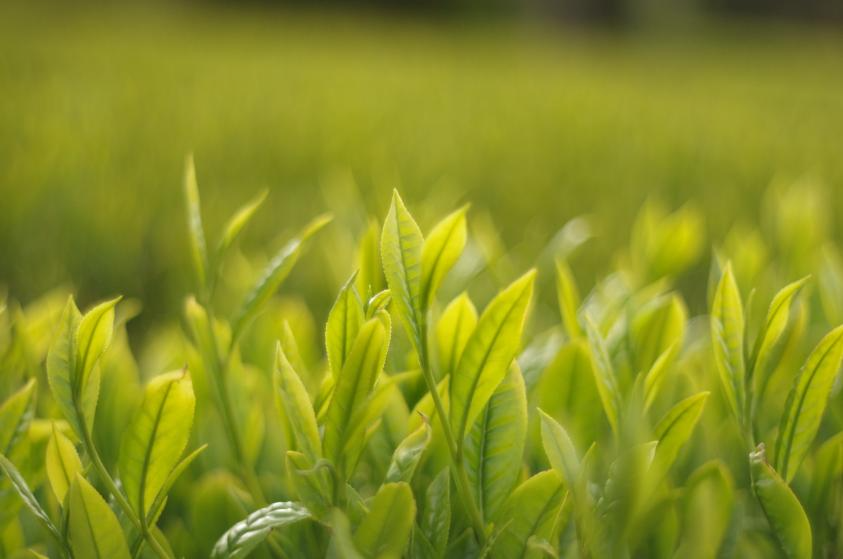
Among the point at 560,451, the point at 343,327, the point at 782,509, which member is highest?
the point at 343,327

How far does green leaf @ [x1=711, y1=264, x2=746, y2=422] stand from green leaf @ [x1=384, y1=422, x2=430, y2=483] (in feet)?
1.00

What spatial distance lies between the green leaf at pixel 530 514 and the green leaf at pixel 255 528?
0.20m

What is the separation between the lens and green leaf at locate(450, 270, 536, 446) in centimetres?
78

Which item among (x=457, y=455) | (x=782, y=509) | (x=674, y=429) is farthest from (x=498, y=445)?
(x=782, y=509)

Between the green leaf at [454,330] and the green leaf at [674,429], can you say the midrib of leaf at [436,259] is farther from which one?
the green leaf at [674,429]

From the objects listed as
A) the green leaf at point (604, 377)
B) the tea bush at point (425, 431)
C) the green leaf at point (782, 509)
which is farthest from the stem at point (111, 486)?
the green leaf at point (782, 509)

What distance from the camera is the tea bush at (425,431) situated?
30.0 inches

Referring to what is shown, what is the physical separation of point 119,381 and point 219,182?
1704 millimetres

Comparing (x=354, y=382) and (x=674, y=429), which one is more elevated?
(x=354, y=382)

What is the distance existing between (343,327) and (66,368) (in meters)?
0.26

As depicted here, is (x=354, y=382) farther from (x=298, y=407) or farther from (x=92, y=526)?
(x=92, y=526)

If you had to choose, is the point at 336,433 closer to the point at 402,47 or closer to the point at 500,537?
the point at 500,537

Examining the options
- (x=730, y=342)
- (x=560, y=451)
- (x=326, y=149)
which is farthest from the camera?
(x=326, y=149)

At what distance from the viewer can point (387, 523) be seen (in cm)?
75
